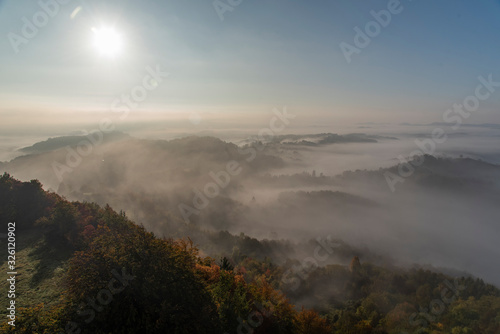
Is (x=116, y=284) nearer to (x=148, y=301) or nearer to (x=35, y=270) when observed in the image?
(x=148, y=301)

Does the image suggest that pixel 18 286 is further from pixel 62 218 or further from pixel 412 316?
pixel 412 316

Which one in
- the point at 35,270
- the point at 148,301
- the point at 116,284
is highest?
the point at 116,284

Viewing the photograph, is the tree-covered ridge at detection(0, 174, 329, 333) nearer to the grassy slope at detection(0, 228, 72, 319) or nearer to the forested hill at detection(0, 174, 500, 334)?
the forested hill at detection(0, 174, 500, 334)

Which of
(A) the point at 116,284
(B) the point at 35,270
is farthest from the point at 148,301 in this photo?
(B) the point at 35,270

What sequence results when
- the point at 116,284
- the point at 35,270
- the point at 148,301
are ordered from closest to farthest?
the point at 148,301, the point at 116,284, the point at 35,270

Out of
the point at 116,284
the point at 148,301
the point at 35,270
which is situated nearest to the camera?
the point at 148,301

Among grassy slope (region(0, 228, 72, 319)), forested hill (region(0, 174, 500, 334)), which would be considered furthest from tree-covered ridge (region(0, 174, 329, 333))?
grassy slope (region(0, 228, 72, 319))

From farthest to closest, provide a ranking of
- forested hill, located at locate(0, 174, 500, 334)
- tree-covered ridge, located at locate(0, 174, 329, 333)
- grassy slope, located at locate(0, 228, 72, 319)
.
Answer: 1. grassy slope, located at locate(0, 228, 72, 319)
2. forested hill, located at locate(0, 174, 500, 334)
3. tree-covered ridge, located at locate(0, 174, 329, 333)

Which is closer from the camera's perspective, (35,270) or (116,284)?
(116,284)

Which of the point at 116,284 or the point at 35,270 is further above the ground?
the point at 116,284

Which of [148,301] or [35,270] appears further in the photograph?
[35,270]

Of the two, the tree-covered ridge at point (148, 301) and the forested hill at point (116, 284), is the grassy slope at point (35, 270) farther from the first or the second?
the tree-covered ridge at point (148, 301)

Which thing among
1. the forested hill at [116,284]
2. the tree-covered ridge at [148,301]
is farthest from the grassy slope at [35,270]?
the tree-covered ridge at [148,301]
